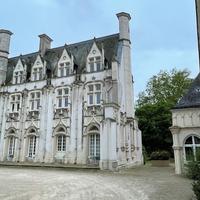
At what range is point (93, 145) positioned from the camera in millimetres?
22688

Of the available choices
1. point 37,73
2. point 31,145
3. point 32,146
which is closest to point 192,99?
point 32,146

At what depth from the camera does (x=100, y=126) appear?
21.1 metres

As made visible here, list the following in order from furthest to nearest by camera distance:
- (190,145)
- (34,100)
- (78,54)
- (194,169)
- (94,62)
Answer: (78,54)
(34,100)
(94,62)
(190,145)
(194,169)

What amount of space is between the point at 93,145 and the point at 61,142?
3.73m

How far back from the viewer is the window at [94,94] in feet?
77.5

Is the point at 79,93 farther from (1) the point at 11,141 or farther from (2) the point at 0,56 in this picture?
(2) the point at 0,56

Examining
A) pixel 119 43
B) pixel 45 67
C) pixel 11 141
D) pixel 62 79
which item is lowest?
pixel 11 141

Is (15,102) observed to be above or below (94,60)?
below

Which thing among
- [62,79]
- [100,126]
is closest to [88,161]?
[100,126]

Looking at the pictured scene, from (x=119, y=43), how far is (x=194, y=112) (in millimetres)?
12044

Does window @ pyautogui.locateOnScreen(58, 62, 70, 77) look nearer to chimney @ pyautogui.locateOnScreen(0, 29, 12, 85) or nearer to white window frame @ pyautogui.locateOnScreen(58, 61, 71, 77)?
white window frame @ pyautogui.locateOnScreen(58, 61, 71, 77)

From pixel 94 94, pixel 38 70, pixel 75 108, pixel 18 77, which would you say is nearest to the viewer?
pixel 94 94

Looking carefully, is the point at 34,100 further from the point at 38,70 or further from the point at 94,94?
the point at 94,94

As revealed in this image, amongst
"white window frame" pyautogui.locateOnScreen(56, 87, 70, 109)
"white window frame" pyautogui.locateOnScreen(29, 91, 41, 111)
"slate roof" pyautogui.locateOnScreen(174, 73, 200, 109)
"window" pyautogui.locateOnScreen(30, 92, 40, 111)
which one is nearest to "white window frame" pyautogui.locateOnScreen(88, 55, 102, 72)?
"white window frame" pyautogui.locateOnScreen(56, 87, 70, 109)
